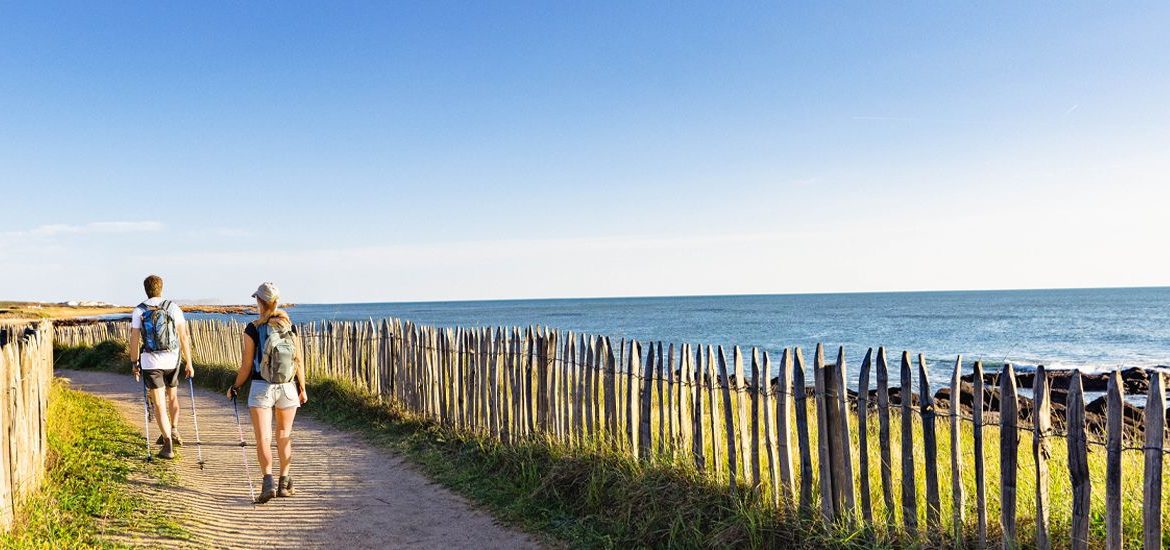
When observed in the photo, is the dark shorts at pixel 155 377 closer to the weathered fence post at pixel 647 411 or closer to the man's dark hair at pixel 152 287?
the man's dark hair at pixel 152 287

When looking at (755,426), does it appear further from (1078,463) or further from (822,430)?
(1078,463)

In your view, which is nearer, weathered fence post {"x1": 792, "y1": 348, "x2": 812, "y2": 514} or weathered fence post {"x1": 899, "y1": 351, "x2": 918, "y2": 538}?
weathered fence post {"x1": 899, "y1": 351, "x2": 918, "y2": 538}

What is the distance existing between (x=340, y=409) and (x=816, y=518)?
7.84 m

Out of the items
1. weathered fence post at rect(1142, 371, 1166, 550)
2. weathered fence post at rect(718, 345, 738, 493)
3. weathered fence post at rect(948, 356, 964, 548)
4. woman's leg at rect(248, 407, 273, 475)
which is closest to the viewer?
weathered fence post at rect(1142, 371, 1166, 550)

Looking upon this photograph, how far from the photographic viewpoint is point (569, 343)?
719 cm

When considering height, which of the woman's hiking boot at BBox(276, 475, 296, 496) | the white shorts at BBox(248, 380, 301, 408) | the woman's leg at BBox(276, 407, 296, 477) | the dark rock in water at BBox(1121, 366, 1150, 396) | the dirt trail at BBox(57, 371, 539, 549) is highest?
the white shorts at BBox(248, 380, 301, 408)

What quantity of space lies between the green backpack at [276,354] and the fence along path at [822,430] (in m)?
2.35

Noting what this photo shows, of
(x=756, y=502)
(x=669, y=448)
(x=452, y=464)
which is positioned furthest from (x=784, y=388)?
(x=452, y=464)

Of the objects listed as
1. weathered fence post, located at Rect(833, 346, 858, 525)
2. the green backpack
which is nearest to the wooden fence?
the green backpack

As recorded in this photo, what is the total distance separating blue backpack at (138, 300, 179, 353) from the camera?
309 inches

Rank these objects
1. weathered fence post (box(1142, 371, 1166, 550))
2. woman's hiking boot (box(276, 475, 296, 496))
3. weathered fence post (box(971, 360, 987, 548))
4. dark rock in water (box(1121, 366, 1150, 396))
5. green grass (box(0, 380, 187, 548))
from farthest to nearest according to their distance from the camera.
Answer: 1. dark rock in water (box(1121, 366, 1150, 396))
2. woman's hiking boot (box(276, 475, 296, 496))
3. green grass (box(0, 380, 187, 548))
4. weathered fence post (box(971, 360, 987, 548))
5. weathered fence post (box(1142, 371, 1166, 550))

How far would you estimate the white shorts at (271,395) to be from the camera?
251 inches

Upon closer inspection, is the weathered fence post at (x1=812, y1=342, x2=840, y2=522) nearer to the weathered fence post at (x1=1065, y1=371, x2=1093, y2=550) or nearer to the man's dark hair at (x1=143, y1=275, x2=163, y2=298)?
the weathered fence post at (x1=1065, y1=371, x2=1093, y2=550)

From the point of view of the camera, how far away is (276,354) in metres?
6.31
